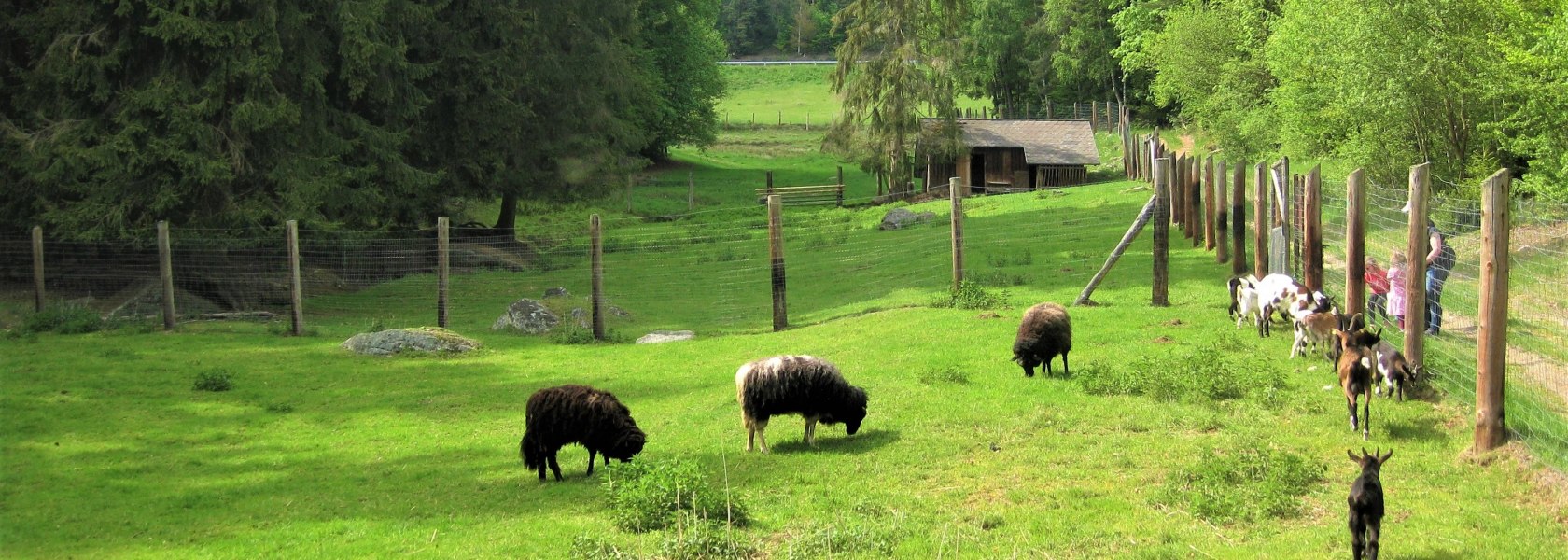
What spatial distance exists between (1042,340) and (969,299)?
636 cm

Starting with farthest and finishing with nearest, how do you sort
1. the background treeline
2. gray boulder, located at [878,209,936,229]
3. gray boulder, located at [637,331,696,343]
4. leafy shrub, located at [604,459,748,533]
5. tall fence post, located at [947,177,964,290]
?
gray boulder, located at [878,209,936,229], the background treeline, tall fence post, located at [947,177,964,290], gray boulder, located at [637,331,696,343], leafy shrub, located at [604,459,748,533]

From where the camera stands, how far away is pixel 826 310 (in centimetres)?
2434

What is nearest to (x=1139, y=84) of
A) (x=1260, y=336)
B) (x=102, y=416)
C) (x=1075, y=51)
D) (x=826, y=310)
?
(x=1075, y=51)

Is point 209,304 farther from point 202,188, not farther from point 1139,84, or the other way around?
point 1139,84

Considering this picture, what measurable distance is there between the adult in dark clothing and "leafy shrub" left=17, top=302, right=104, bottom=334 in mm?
21845

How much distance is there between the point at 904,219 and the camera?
4031 cm

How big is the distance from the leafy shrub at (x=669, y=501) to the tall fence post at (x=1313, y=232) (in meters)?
10.1

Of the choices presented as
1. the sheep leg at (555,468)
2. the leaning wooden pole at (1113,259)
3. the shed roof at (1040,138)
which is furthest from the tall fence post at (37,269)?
the shed roof at (1040,138)

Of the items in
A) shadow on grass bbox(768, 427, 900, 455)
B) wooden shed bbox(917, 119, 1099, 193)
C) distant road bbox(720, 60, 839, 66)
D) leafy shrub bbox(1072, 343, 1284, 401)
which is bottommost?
shadow on grass bbox(768, 427, 900, 455)

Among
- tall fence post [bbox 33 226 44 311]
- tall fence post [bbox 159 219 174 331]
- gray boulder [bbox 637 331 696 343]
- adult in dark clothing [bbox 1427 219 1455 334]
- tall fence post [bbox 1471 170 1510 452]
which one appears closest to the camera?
tall fence post [bbox 1471 170 1510 452]

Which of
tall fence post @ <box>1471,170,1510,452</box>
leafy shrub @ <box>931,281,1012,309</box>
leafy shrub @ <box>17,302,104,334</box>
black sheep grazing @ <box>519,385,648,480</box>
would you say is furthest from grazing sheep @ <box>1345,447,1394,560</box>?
leafy shrub @ <box>17,302,104,334</box>

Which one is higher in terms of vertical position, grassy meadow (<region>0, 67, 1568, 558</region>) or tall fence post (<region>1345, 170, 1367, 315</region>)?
tall fence post (<region>1345, 170, 1367, 315</region>)

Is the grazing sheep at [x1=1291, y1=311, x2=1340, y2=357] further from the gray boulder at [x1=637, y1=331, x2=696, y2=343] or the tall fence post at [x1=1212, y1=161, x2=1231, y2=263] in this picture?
the gray boulder at [x1=637, y1=331, x2=696, y2=343]

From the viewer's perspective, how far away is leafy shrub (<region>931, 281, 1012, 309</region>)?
2106 centimetres
